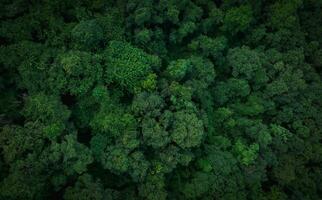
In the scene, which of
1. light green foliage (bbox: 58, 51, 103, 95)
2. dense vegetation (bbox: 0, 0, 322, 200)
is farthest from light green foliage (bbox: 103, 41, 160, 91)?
light green foliage (bbox: 58, 51, 103, 95)

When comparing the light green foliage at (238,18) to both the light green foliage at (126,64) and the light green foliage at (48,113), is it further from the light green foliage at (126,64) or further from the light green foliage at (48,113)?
the light green foliage at (48,113)

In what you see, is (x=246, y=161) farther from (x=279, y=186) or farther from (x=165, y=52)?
(x=165, y=52)

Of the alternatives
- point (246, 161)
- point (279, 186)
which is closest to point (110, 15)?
point (246, 161)

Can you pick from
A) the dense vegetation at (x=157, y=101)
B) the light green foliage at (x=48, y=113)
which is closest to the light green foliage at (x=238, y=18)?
the dense vegetation at (x=157, y=101)

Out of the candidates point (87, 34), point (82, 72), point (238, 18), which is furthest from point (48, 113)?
point (238, 18)

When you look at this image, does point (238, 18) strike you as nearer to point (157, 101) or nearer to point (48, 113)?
point (157, 101)

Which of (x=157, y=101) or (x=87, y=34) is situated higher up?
(x=87, y=34)

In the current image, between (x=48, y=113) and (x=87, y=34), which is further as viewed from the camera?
(x=87, y=34)

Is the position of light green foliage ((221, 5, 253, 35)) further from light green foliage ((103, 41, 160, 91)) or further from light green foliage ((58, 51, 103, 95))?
light green foliage ((58, 51, 103, 95))

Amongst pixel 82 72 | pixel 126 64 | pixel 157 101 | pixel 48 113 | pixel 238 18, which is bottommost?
pixel 48 113
